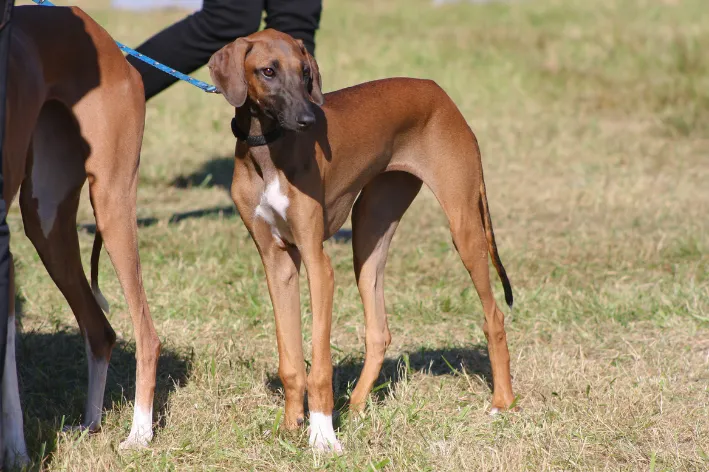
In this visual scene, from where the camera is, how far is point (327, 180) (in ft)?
12.8

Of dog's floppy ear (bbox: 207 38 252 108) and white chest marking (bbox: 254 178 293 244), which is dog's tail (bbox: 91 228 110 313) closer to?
white chest marking (bbox: 254 178 293 244)

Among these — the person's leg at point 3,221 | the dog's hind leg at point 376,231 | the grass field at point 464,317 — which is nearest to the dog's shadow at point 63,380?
the grass field at point 464,317

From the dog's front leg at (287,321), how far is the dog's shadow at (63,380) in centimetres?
52

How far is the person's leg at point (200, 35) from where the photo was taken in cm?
536

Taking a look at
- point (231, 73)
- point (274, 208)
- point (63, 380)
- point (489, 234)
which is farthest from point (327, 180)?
point (63, 380)

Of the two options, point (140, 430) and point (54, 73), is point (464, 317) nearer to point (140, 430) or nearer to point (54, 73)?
point (140, 430)

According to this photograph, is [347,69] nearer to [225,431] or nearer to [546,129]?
[546,129]

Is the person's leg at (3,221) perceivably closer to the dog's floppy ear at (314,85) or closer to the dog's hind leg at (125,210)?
the dog's hind leg at (125,210)

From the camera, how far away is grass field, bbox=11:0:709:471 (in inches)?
146

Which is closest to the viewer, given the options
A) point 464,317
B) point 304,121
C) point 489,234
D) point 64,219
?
point 304,121

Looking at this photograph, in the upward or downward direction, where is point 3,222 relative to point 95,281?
upward

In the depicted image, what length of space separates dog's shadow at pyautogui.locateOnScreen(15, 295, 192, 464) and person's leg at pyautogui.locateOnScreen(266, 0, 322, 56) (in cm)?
195

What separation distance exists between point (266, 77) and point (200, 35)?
6.91 ft

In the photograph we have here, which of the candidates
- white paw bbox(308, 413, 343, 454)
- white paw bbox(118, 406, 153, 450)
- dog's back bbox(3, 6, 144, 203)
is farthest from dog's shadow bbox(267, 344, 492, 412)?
dog's back bbox(3, 6, 144, 203)
